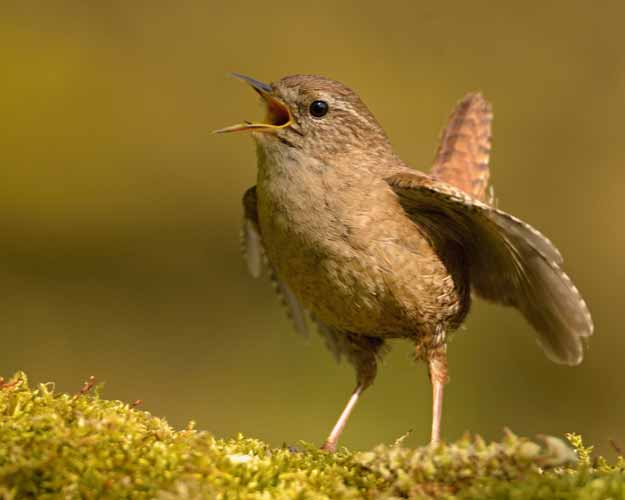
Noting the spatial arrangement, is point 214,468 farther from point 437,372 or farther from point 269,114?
point 269,114

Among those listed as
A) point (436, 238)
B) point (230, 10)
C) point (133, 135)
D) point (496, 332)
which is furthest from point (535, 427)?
point (230, 10)

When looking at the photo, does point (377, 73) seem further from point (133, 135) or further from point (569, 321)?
point (569, 321)

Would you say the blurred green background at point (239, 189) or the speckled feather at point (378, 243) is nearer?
the speckled feather at point (378, 243)

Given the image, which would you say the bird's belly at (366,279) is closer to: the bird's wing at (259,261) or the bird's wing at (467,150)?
the bird's wing at (259,261)

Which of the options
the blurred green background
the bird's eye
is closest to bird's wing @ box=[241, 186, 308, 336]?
the bird's eye

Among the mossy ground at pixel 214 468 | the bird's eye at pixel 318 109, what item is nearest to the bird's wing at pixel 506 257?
the bird's eye at pixel 318 109
